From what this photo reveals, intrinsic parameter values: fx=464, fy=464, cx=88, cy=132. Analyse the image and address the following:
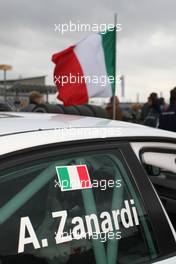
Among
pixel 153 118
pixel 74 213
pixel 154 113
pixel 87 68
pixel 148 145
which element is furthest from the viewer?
pixel 154 113

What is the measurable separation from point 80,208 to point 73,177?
113 mm

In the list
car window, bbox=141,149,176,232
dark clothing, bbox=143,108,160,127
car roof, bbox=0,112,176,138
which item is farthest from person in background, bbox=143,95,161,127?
car roof, bbox=0,112,176,138

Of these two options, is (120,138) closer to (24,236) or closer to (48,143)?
(48,143)

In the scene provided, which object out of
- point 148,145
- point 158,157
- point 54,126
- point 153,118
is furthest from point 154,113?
point 54,126

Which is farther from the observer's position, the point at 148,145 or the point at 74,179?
the point at 148,145

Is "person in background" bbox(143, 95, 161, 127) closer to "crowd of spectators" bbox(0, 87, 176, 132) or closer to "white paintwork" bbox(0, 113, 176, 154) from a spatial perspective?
"crowd of spectators" bbox(0, 87, 176, 132)

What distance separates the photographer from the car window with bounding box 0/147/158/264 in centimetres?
148

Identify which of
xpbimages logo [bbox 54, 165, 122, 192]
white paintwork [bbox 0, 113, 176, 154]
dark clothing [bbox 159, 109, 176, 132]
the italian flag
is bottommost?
dark clothing [bbox 159, 109, 176, 132]

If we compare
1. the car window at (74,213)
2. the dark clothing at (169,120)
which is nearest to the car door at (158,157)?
the car window at (74,213)

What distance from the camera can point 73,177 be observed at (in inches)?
65.7

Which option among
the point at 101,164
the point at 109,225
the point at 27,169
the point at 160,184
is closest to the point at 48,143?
the point at 27,169

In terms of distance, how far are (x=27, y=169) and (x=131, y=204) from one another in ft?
1.54

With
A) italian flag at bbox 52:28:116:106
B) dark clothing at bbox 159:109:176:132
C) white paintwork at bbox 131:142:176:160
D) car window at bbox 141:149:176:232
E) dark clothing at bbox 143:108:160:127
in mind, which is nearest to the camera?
white paintwork at bbox 131:142:176:160

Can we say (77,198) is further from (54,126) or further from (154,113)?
(154,113)
